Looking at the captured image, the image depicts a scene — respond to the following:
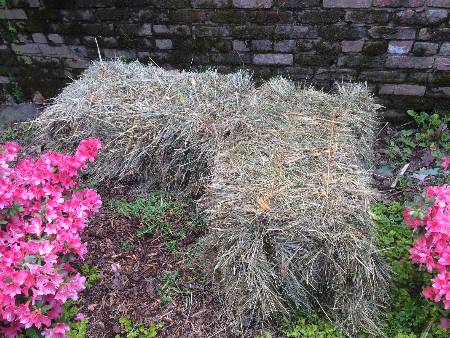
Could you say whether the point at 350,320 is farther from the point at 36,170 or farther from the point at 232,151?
the point at 36,170

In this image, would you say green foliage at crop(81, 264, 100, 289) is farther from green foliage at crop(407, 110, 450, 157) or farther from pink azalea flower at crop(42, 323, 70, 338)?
green foliage at crop(407, 110, 450, 157)

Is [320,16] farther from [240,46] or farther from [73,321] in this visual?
[73,321]

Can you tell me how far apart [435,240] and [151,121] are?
1.96m

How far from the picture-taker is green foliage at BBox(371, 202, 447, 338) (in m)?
2.24

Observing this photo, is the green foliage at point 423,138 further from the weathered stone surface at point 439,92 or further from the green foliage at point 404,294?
the green foliage at point 404,294

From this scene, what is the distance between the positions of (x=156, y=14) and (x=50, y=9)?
104cm

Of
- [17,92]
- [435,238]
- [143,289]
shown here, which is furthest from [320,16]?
[17,92]

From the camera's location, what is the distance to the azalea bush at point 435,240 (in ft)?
6.30

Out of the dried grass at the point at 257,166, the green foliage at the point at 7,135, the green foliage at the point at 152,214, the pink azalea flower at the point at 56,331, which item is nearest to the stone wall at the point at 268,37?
the dried grass at the point at 257,166

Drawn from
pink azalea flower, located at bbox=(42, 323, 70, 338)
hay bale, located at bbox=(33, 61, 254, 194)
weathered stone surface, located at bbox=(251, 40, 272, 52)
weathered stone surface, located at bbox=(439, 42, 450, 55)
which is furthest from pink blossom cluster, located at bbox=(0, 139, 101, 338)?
weathered stone surface, located at bbox=(439, 42, 450, 55)

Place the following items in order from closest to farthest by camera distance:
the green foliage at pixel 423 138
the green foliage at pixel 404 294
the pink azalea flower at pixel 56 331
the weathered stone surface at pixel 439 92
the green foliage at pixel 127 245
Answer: the pink azalea flower at pixel 56 331, the green foliage at pixel 404 294, the green foliage at pixel 127 245, the green foliage at pixel 423 138, the weathered stone surface at pixel 439 92

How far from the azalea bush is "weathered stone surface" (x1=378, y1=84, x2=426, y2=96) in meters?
1.79

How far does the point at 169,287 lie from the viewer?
251cm

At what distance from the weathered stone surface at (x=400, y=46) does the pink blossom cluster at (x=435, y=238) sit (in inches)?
69.3
